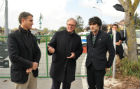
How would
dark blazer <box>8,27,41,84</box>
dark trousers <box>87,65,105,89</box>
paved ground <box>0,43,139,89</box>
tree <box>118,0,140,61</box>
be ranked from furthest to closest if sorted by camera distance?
tree <box>118,0,140,61</box>
paved ground <box>0,43,139,89</box>
dark trousers <box>87,65,105,89</box>
dark blazer <box>8,27,41,84</box>

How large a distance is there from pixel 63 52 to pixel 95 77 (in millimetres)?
855

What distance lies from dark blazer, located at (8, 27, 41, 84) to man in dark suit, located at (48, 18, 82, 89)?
22.0 inches

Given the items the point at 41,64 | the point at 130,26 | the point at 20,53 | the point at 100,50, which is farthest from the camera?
the point at 41,64

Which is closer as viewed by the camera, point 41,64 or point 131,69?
point 131,69

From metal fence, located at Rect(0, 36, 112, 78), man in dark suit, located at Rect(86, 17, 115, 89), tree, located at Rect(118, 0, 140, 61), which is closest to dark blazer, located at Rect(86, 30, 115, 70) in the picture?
man in dark suit, located at Rect(86, 17, 115, 89)

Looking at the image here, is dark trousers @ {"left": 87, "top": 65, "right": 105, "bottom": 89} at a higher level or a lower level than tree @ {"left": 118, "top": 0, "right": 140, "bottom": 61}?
lower

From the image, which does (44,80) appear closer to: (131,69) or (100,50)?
(100,50)

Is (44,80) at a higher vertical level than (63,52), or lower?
lower

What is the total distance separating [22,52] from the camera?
8.04 ft

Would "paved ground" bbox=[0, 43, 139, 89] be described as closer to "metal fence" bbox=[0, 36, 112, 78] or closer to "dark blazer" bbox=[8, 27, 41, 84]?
"metal fence" bbox=[0, 36, 112, 78]

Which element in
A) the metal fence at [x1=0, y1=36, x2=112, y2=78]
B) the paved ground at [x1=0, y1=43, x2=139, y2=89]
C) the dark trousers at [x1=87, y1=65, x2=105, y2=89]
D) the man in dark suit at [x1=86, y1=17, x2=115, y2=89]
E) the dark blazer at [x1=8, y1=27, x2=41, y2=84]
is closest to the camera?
the dark blazer at [x1=8, y1=27, x2=41, y2=84]

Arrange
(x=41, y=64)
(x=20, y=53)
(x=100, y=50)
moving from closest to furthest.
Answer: (x=20, y=53) → (x=100, y=50) → (x=41, y=64)

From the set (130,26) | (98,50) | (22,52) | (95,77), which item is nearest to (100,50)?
(98,50)

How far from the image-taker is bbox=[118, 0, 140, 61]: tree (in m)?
5.79
